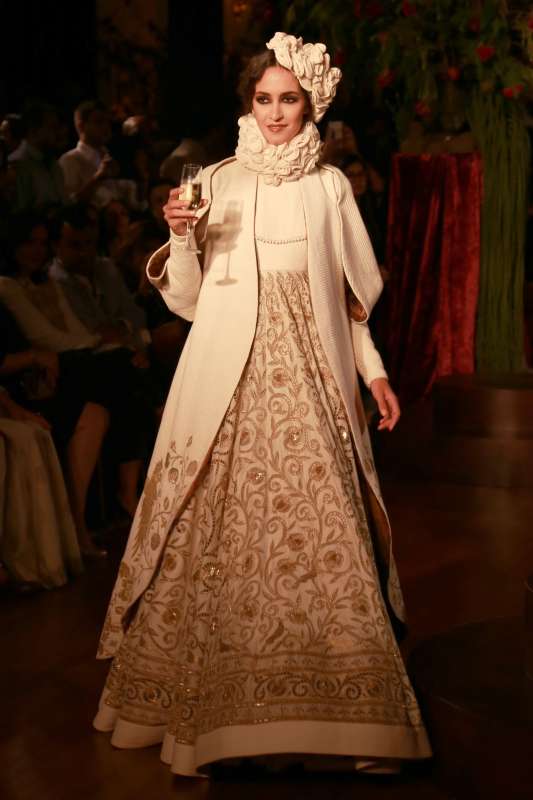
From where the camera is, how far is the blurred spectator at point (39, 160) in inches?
250

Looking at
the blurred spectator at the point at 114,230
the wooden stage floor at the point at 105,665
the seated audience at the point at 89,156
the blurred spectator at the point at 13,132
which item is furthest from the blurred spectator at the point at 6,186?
the wooden stage floor at the point at 105,665

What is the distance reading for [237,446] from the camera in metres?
3.14

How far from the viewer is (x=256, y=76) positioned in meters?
3.19

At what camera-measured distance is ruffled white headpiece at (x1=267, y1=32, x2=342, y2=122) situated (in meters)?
3.15

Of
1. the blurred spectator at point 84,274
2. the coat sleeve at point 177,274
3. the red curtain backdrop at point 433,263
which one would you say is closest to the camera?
the coat sleeve at point 177,274

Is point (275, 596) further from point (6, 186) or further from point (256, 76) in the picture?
point (6, 186)

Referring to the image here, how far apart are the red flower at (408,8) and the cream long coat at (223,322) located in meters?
3.64

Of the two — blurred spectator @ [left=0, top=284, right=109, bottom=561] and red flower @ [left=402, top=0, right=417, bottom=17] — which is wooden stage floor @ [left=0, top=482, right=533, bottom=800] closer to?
blurred spectator @ [left=0, top=284, right=109, bottom=561]

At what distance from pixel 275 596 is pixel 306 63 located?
1292mm

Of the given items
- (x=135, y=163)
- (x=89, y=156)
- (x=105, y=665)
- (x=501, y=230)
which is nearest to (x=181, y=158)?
(x=135, y=163)

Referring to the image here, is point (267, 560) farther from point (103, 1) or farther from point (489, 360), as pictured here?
point (103, 1)

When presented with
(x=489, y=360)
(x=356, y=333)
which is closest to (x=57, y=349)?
(x=356, y=333)

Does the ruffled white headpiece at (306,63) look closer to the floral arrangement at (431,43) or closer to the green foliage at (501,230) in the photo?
the floral arrangement at (431,43)

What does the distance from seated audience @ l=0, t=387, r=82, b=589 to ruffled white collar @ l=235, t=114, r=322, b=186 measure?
1873mm
